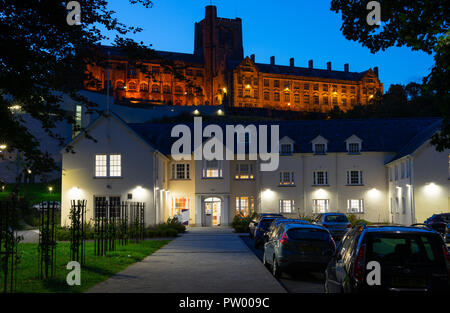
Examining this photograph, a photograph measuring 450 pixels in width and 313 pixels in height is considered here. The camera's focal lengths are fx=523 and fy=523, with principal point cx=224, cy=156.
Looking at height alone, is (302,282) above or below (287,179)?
below

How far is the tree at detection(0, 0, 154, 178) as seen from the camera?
10609 millimetres

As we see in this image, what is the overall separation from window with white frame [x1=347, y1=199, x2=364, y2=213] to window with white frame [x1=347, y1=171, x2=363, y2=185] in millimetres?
1637

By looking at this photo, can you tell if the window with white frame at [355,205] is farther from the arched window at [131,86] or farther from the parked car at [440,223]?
the arched window at [131,86]

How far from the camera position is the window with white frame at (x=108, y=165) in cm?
3991

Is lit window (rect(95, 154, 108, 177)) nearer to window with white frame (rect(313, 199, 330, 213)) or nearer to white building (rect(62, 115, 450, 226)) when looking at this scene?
white building (rect(62, 115, 450, 226))

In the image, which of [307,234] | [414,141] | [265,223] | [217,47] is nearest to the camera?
[307,234]

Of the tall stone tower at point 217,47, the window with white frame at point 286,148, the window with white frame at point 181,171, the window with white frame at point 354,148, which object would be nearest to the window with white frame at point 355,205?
the window with white frame at point 354,148

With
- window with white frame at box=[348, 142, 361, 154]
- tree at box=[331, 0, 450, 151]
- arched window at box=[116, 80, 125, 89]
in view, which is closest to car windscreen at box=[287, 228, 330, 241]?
tree at box=[331, 0, 450, 151]

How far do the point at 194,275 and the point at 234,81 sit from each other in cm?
10800

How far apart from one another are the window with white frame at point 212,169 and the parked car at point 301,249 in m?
30.8

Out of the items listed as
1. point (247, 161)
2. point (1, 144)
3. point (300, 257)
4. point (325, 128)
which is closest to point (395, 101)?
point (325, 128)

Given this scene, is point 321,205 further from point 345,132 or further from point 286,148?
point 345,132

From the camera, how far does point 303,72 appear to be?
133625 millimetres

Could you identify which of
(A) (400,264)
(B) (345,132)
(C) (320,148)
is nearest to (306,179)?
(C) (320,148)
